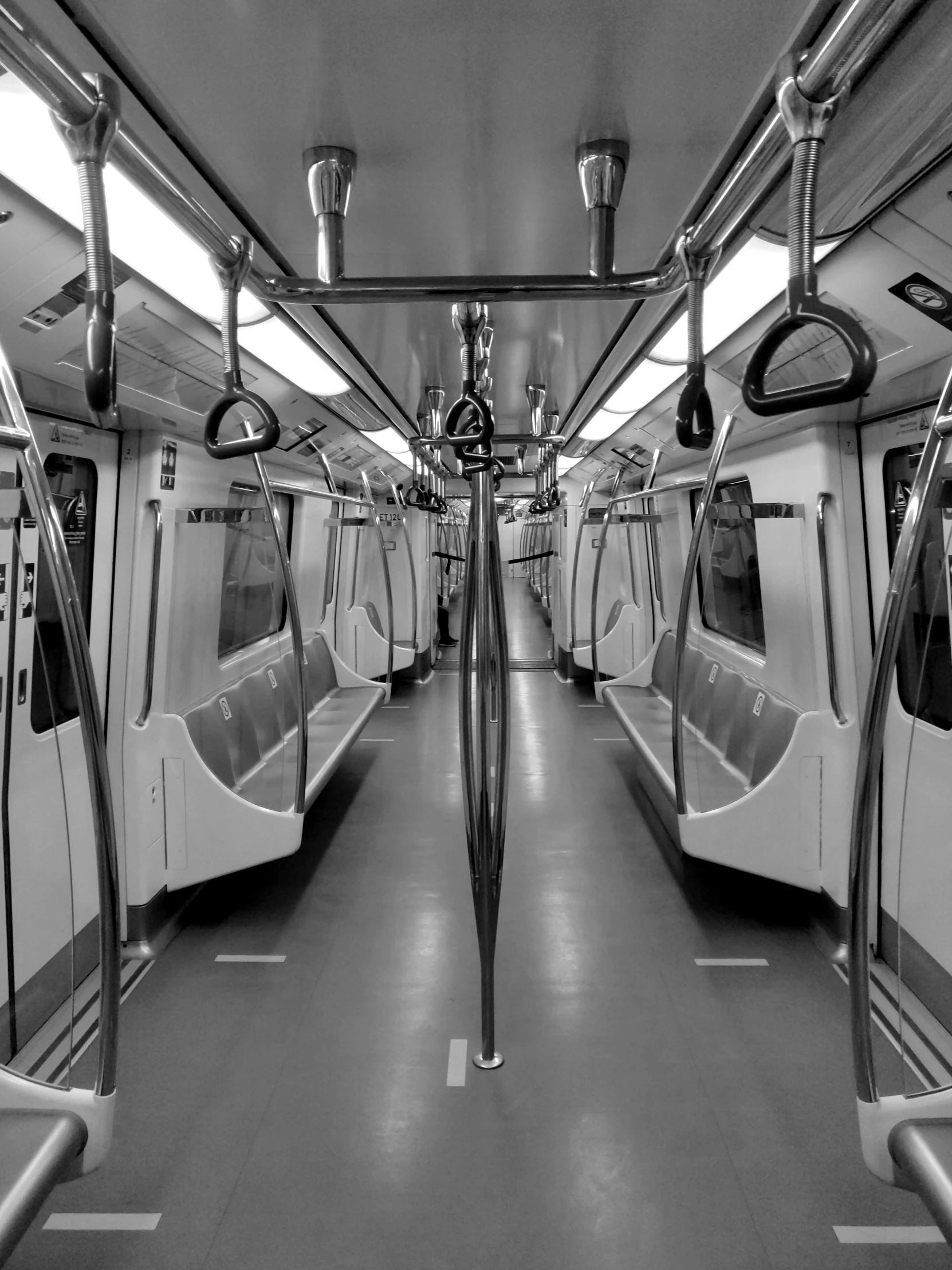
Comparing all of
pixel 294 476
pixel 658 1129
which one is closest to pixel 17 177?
pixel 658 1129

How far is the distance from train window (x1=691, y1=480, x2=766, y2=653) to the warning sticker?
2366 millimetres

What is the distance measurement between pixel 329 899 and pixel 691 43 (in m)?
3.57

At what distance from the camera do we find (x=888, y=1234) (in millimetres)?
1857

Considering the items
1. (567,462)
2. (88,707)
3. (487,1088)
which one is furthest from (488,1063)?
(567,462)

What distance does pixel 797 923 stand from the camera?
11.2ft

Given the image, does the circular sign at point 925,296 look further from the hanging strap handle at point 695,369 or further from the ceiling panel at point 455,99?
the hanging strap handle at point 695,369

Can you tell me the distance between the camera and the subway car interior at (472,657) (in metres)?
1.17

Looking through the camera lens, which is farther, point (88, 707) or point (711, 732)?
point (711, 732)

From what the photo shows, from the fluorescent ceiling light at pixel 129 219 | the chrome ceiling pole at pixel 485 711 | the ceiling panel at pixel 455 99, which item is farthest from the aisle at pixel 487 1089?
the ceiling panel at pixel 455 99

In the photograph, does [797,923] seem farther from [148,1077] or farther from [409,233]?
[409,233]

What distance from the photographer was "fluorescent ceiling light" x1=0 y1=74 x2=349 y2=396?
1.30 m

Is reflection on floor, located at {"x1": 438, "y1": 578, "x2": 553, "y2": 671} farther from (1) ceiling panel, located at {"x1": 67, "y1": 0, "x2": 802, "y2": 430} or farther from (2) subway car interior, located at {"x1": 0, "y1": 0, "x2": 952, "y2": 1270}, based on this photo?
(1) ceiling panel, located at {"x1": 67, "y1": 0, "x2": 802, "y2": 430}

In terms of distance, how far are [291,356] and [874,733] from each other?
2.56 metres

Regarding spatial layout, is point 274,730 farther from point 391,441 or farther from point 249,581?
point 391,441
